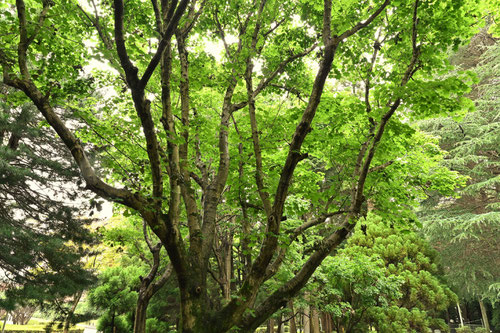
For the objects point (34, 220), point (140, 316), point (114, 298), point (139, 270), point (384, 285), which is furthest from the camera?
point (139, 270)

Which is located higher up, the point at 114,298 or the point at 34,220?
the point at 34,220

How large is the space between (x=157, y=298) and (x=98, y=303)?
3405 millimetres

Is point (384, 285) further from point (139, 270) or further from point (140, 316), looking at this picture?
point (139, 270)

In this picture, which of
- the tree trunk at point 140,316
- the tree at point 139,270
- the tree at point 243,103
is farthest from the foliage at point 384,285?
the tree trunk at point 140,316

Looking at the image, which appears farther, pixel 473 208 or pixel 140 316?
pixel 473 208

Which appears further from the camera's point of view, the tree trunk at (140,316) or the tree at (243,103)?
the tree trunk at (140,316)

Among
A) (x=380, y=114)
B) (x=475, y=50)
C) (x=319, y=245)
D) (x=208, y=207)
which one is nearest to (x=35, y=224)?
(x=208, y=207)

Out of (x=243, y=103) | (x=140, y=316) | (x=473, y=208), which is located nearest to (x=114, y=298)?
(x=140, y=316)

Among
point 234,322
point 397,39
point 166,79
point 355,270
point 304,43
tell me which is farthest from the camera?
point 355,270

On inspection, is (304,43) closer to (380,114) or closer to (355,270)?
(380,114)

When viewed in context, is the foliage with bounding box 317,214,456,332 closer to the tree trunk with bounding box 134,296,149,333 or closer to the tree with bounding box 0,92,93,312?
the tree trunk with bounding box 134,296,149,333

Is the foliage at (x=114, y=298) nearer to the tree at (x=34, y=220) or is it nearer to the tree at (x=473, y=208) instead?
the tree at (x=34, y=220)

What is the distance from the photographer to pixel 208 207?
420 cm

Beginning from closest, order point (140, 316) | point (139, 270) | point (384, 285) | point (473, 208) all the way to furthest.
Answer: point (140, 316)
point (384, 285)
point (473, 208)
point (139, 270)
